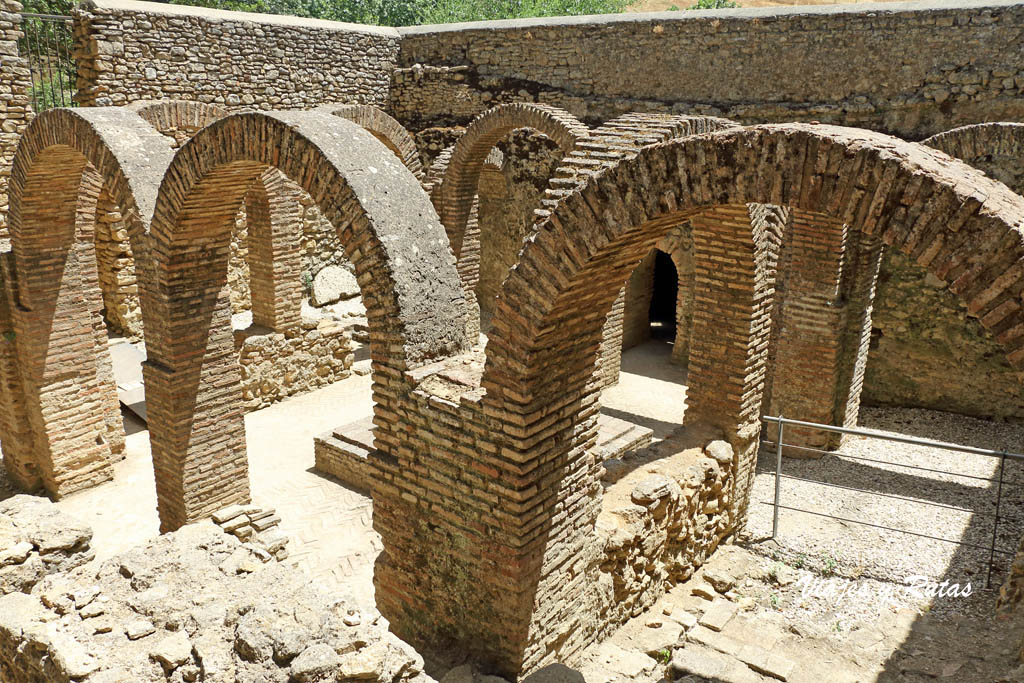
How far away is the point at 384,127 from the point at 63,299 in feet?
22.0

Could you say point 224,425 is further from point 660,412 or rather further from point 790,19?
point 790,19

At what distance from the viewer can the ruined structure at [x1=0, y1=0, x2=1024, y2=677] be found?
410cm

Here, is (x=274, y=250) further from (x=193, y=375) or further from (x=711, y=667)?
(x=711, y=667)

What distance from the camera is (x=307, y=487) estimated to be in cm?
888

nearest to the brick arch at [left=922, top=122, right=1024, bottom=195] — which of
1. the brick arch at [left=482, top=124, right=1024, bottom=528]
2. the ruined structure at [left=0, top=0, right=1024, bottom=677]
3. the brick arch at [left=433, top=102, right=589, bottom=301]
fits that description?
the ruined structure at [left=0, top=0, right=1024, bottom=677]

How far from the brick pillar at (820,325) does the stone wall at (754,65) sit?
2.82 m

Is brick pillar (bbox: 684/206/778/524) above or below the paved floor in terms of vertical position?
above

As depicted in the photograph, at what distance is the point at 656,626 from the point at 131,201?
5.58m

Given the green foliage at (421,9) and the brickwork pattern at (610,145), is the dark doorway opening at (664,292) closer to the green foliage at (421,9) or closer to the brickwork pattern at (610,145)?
the green foliage at (421,9)

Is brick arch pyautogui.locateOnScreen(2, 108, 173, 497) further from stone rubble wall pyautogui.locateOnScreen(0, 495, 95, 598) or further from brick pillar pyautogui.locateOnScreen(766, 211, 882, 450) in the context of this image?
brick pillar pyautogui.locateOnScreen(766, 211, 882, 450)

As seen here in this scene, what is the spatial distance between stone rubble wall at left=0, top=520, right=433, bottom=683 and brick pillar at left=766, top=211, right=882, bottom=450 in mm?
6410

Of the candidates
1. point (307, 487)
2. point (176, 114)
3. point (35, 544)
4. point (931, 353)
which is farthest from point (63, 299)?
point (931, 353)

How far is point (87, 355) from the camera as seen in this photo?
875 cm

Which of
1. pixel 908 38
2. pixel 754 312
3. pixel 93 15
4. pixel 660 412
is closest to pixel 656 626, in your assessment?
pixel 754 312
